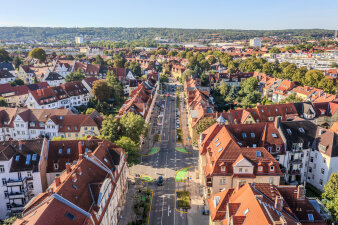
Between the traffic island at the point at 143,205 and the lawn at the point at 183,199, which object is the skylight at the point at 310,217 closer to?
the lawn at the point at 183,199

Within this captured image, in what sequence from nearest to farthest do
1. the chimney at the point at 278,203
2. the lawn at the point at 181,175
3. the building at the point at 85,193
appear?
the building at the point at 85,193 < the chimney at the point at 278,203 < the lawn at the point at 181,175

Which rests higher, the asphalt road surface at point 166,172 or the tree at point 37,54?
the tree at point 37,54

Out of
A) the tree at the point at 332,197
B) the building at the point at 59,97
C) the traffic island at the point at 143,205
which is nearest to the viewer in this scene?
the tree at the point at 332,197

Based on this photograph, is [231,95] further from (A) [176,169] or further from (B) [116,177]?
(B) [116,177]

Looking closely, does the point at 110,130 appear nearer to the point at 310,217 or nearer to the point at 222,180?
the point at 222,180

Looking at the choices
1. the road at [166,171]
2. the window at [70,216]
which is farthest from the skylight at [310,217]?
the window at [70,216]

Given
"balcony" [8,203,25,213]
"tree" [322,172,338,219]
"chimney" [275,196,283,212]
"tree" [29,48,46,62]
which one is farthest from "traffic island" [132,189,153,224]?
"tree" [29,48,46,62]

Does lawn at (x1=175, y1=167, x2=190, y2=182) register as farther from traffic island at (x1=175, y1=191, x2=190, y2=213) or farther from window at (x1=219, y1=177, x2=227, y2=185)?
window at (x1=219, y1=177, x2=227, y2=185)

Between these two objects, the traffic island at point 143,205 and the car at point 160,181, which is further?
the car at point 160,181
